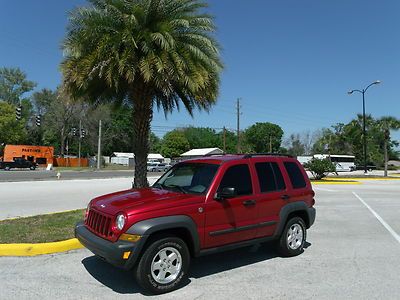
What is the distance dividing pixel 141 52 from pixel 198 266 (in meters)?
7.24

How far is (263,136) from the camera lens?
12625cm

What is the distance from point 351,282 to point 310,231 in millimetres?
3975

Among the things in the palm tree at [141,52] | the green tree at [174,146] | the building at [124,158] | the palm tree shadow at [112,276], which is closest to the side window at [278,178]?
the palm tree shadow at [112,276]

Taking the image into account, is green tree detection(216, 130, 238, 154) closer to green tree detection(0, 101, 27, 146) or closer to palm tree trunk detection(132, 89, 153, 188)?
green tree detection(0, 101, 27, 146)

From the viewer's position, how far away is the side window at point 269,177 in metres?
6.77

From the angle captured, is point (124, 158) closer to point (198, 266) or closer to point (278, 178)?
point (278, 178)

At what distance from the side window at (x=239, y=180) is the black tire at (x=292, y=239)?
1182 millimetres

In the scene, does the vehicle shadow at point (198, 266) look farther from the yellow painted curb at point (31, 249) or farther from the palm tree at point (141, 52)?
the palm tree at point (141, 52)

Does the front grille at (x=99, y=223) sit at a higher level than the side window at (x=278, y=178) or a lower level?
lower

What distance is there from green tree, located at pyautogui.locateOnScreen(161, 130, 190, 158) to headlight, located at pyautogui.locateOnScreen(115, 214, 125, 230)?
10888cm

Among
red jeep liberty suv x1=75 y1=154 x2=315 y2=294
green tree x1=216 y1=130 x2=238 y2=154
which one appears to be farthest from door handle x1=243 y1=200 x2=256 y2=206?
green tree x1=216 y1=130 x2=238 y2=154

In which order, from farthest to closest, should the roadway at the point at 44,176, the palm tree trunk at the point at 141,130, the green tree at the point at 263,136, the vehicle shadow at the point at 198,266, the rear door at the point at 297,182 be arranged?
the green tree at the point at 263,136 → the roadway at the point at 44,176 → the palm tree trunk at the point at 141,130 → the rear door at the point at 297,182 → the vehicle shadow at the point at 198,266

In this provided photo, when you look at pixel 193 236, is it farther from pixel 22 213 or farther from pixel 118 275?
pixel 22 213

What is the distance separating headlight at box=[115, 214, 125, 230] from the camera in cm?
528
